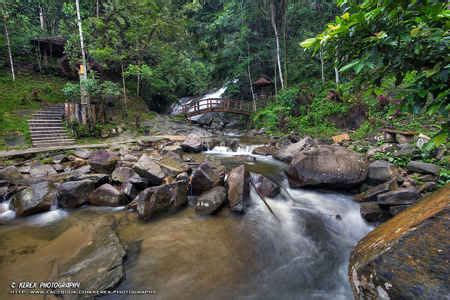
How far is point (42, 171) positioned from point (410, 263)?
8.52 m

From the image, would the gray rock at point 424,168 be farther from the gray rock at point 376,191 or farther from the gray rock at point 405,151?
the gray rock at point 376,191

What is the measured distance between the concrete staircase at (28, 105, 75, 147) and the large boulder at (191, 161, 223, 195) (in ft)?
26.0

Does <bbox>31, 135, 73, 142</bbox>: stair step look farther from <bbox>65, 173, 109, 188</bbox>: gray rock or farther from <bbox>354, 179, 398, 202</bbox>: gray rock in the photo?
<bbox>354, 179, 398, 202</bbox>: gray rock

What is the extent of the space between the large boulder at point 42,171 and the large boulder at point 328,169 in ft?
24.4

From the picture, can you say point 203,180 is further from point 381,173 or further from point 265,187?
point 381,173

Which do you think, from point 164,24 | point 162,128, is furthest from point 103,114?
point 164,24

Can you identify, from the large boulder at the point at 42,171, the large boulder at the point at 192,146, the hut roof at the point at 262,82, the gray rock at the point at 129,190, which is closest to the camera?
the gray rock at the point at 129,190

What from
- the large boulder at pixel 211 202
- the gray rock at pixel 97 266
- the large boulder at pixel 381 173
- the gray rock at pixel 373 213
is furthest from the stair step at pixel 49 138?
the large boulder at pixel 381 173

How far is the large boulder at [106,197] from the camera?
15.5ft

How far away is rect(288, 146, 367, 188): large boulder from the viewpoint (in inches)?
203

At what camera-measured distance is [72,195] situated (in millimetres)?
4645

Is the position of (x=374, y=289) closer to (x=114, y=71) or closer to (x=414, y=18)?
(x=414, y=18)

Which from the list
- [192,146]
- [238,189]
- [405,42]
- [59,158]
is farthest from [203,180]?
[59,158]

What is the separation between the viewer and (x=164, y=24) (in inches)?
530
